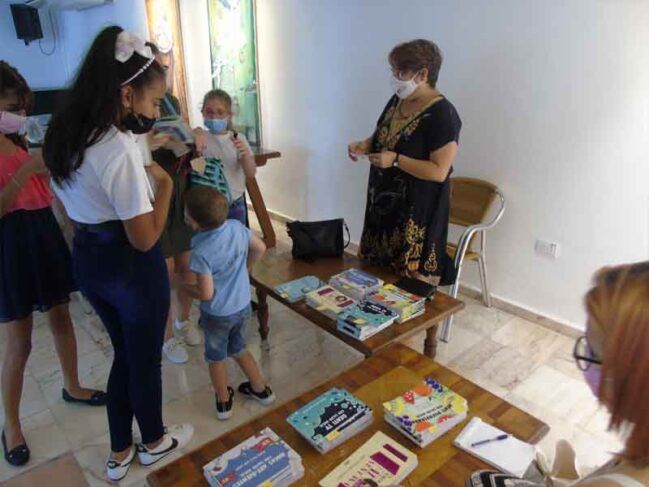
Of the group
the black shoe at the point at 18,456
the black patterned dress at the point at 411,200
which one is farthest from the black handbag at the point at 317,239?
the black shoe at the point at 18,456

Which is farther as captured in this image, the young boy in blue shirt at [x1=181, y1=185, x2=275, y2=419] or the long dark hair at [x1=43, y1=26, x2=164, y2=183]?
the young boy in blue shirt at [x1=181, y1=185, x2=275, y2=419]

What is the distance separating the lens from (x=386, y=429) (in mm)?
1242

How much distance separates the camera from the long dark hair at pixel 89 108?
1078 millimetres

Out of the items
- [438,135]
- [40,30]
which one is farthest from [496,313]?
[40,30]

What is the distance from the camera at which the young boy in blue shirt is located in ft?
4.96

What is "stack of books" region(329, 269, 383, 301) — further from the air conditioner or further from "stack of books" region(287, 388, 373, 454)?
the air conditioner

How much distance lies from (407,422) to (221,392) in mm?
907

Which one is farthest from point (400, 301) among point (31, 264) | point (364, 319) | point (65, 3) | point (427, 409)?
point (65, 3)

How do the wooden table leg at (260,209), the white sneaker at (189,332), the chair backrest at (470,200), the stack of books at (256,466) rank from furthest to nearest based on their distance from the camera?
the wooden table leg at (260,209) < the chair backrest at (470,200) < the white sneaker at (189,332) < the stack of books at (256,466)

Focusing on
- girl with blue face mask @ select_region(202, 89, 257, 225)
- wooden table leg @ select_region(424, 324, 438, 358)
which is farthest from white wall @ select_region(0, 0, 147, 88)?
wooden table leg @ select_region(424, 324, 438, 358)

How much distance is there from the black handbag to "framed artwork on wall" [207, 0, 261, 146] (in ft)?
6.29

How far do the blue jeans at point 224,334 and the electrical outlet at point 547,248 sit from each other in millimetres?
1643

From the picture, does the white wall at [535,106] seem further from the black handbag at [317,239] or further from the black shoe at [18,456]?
the black shoe at [18,456]

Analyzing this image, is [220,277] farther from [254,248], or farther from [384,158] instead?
[384,158]
